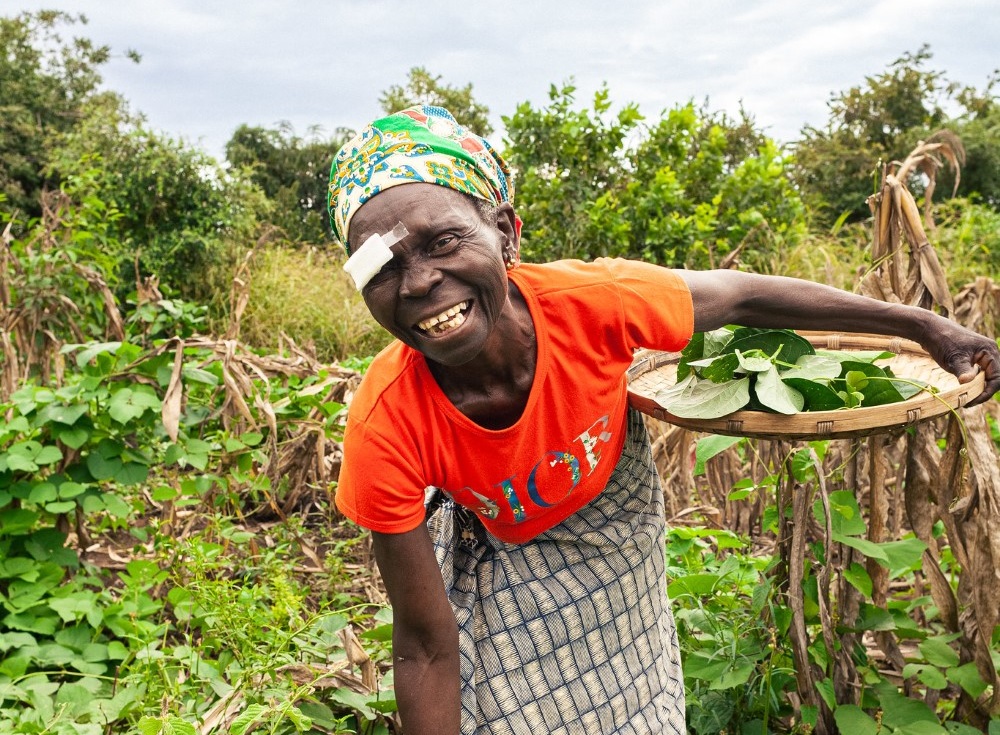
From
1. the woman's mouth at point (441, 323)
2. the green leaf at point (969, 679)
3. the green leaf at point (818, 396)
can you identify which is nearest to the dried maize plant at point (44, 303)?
the woman's mouth at point (441, 323)

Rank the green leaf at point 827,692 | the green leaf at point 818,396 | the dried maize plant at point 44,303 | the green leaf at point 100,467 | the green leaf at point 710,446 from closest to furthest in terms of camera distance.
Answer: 1. the green leaf at point 818,396
2. the green leaf at point 710,446
3. the green leaf at point 827,692
4. the green leaf at point 100,467
5. the dried maize plant at point 44,303

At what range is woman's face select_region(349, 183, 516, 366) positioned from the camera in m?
1.16

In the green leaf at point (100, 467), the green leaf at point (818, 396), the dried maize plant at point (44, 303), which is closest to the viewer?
the green leaf at point (818, 396)

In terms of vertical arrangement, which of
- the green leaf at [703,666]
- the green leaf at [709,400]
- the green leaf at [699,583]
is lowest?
the green leaf at [703,666]

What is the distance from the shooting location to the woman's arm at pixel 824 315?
1430 mm

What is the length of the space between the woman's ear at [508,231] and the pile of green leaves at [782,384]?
0.36 m

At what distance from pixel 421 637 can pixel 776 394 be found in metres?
0.68

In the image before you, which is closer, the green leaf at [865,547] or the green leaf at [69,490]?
the green leaf at [865,547]

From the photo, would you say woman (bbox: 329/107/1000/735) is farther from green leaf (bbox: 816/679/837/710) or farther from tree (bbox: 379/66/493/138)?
tree (bbox: 379/66/493/138)

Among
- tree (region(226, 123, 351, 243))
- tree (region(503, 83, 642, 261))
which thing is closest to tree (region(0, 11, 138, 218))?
tree (region(226, 123, 351, 243))

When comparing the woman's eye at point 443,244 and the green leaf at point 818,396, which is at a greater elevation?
the woman's eye at point 443,244

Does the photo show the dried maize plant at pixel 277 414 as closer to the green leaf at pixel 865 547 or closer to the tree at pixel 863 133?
the green leaf at pixel 865 547

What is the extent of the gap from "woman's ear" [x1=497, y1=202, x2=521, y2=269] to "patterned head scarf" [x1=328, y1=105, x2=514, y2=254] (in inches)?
0.8

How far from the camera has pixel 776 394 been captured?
135 cm
